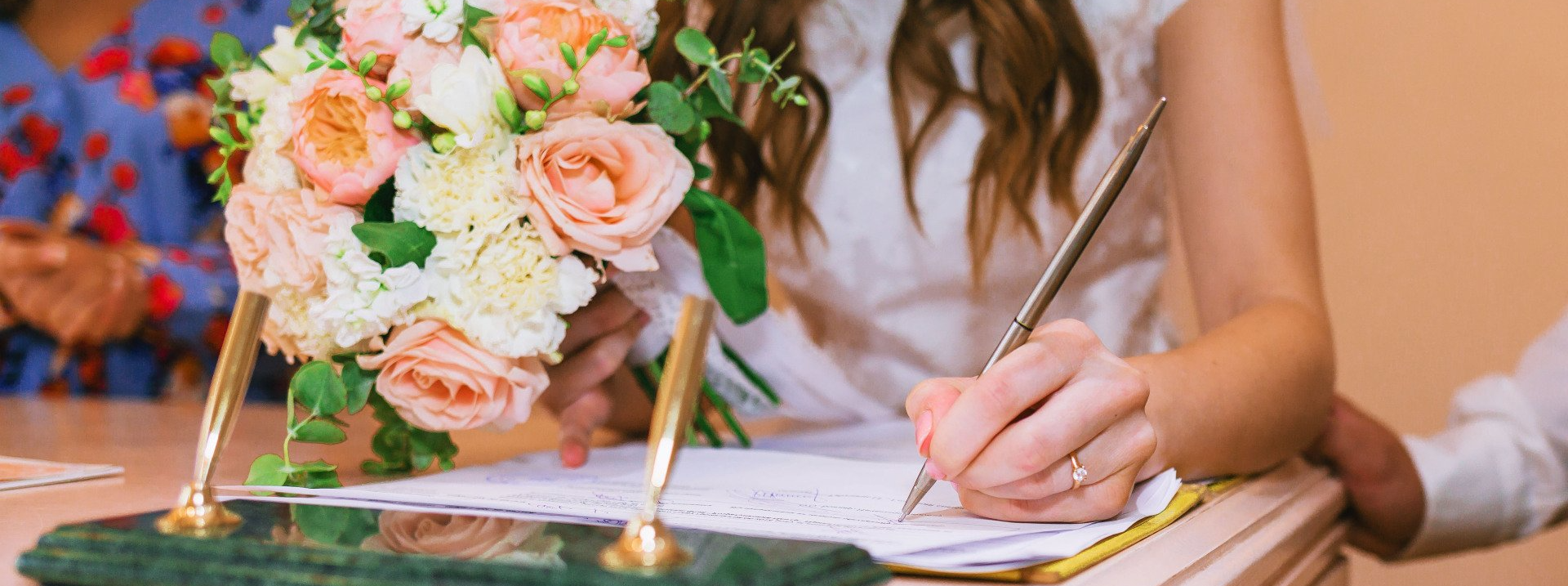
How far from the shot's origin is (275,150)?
2.18 feet

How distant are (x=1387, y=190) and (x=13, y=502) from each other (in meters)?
2.24

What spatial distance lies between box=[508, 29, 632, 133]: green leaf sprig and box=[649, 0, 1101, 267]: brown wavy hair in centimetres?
39

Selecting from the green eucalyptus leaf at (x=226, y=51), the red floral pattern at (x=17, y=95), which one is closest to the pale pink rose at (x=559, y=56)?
the green eucalyptus leaf at (x=226, y=51)

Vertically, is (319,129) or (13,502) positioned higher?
(319,129)

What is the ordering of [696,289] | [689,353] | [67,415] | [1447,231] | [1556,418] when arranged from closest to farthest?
[689,353] → [696,289] → [67,415] → [1556,418] → [1447,231]

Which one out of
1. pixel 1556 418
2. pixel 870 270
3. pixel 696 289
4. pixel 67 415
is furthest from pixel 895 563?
pixel 1556 418

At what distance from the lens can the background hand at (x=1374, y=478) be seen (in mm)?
951

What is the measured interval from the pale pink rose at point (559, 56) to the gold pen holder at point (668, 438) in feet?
0.89

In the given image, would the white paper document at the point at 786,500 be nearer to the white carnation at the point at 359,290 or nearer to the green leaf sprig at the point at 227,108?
the white carnation at the point at 359,290

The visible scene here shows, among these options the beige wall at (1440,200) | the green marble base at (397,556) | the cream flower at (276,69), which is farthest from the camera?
the beige wall at (1440,200)

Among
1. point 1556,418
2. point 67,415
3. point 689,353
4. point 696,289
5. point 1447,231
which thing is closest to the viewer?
point 689,353

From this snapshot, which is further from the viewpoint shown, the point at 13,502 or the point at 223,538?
the point at 13,502

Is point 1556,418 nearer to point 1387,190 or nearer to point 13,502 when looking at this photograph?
point 1387,190

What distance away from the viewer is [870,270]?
1170mm
